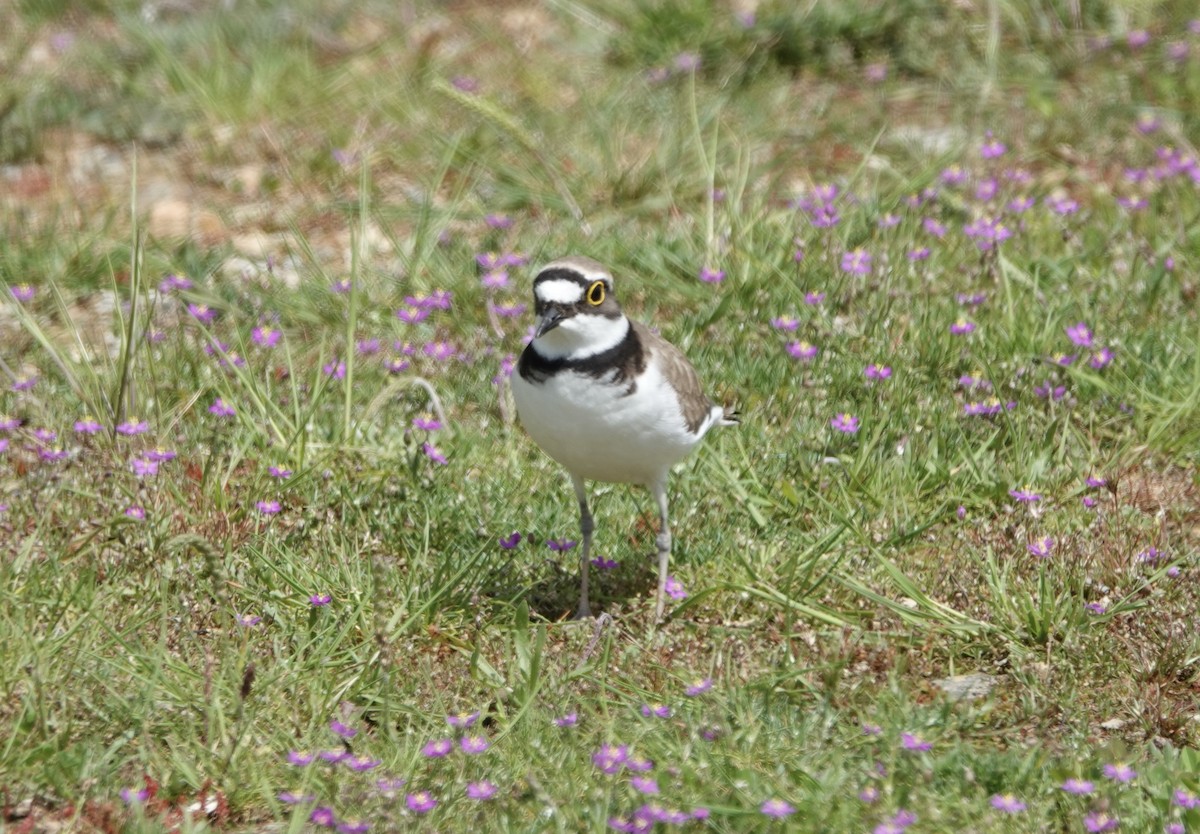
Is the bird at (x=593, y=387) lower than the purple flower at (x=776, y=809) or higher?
higher

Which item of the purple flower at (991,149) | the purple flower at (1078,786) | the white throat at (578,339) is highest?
the white throat at (578,339)

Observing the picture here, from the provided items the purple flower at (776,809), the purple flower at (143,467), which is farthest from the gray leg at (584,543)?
the purple flower at (776,809)

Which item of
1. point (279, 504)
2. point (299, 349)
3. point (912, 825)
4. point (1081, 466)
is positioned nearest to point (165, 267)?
point (299, 349)

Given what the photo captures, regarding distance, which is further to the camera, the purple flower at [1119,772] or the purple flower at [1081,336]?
the purple flower at [1081,336]

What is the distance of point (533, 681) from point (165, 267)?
3.83 m

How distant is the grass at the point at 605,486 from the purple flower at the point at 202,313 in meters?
0.06

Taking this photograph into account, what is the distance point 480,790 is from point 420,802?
0.48 ft

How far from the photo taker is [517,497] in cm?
577

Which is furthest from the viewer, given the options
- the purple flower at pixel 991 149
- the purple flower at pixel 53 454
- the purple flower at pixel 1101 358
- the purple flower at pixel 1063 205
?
the purple flower at pixel 991 149

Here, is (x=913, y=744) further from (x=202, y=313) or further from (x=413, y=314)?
(x=202, y=313)

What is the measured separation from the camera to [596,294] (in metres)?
4.85

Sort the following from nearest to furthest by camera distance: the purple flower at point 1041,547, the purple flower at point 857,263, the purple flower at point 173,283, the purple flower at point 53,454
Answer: the purple flower at point 1041,547 < the purple flower at point 53,454 < the purple flower at point 857,263 < the purple flower at point 173,283

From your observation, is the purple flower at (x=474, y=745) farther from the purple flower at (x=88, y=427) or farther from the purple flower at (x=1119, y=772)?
the purple flower at (x=88, y=427)

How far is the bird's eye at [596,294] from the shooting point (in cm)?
481
